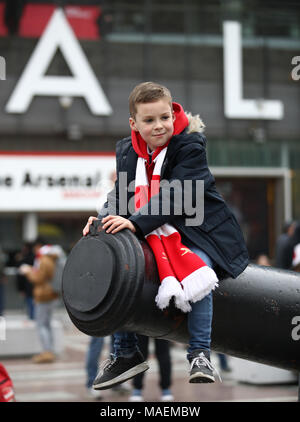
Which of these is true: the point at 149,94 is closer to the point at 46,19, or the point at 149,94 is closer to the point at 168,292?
the point at 168,292

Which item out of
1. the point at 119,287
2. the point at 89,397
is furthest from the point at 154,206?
the point at 89,397

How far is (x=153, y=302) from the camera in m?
2.77

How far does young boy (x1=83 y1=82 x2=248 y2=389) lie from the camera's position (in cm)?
293

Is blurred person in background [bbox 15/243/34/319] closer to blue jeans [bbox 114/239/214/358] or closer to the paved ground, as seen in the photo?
the paved ground

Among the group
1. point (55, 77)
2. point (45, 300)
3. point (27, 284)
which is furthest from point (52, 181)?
point (45, 300)

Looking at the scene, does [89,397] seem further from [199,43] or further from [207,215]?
[199,43]

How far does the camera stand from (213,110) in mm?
23328

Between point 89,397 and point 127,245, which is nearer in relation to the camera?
point 127,245

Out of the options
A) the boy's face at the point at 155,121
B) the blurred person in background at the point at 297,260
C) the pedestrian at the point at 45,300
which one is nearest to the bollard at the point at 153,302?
the boy's face at the point at 155,121

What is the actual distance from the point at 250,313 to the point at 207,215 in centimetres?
42

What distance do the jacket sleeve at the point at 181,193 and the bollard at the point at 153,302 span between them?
123mm

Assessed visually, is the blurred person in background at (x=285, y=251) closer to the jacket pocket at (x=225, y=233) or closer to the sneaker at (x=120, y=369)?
the jacket pocket at (x=225, y=233)

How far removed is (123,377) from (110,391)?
664 centimetres
